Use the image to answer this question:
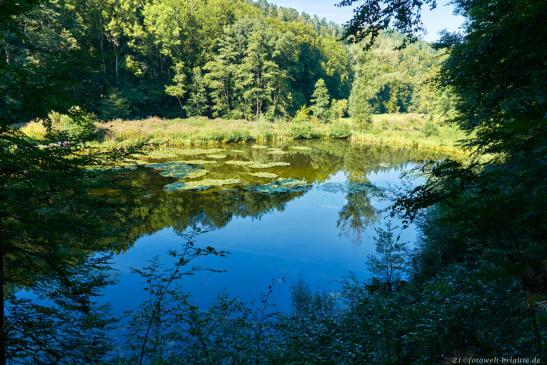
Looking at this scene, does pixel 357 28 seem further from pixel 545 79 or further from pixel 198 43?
pixel 198 43

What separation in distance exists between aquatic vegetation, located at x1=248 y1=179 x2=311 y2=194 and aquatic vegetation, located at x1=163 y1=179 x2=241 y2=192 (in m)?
1.61

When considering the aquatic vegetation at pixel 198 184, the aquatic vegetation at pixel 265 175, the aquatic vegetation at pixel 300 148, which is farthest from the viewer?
the aquatic vegetation at pixel 300 148

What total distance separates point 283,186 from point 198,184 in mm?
4764

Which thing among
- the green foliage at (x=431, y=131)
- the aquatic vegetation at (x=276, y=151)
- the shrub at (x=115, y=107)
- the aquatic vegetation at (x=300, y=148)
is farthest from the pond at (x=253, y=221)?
the green foliage at (x=431, y=131)

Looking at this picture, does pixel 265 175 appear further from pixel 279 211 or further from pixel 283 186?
pixel 279 211

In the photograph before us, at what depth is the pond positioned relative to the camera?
9789 mm

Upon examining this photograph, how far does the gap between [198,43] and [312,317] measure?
5415cm

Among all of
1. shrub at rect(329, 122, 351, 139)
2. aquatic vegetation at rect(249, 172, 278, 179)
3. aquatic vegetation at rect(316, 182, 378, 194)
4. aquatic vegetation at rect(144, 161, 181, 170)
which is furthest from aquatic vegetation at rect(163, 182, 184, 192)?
shrub at rect(329, 122, 351, 139)

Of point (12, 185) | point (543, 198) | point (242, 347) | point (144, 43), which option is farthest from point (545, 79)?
point (144, 43)

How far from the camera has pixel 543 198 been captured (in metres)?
2.76

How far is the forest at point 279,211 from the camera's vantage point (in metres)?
3.95

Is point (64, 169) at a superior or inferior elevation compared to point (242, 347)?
superior

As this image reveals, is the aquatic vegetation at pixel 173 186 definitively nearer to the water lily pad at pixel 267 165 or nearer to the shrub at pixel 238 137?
the water lily pad at pixel 267 165

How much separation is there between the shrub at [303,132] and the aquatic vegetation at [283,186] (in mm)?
20878
